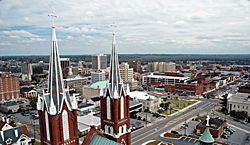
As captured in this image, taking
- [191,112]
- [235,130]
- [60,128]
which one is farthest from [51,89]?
[191,112]

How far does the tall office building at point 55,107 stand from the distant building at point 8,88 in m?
83.0

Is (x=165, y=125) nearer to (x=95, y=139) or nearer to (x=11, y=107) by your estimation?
(x=95, y=139)

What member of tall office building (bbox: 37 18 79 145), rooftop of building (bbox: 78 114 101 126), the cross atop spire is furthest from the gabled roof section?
rooftop of building (bbox: 78 114 101 126)

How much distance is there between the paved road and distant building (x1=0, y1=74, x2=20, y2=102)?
63859 millimetres

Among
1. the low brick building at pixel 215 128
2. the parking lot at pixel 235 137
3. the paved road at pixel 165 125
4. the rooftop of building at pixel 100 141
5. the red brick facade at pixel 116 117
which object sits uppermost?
the red brick facade at pixel 116 117

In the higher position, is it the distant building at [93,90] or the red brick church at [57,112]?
the red brick church at [57,112]

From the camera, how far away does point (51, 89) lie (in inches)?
701

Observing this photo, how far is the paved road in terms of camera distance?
5041 centimetres

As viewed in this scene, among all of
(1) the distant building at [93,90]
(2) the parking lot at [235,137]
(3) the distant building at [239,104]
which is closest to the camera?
(2) the parking lot at [235,137]

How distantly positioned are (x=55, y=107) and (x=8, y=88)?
85.9 metres

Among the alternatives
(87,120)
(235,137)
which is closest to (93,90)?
(87,120)

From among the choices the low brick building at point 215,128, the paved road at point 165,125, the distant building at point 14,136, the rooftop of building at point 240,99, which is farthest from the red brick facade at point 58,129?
the rooftop of building at point 240,99

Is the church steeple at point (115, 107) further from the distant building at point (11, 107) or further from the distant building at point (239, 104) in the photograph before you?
the distant building at point (11, 107)

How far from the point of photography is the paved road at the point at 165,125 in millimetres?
50406
